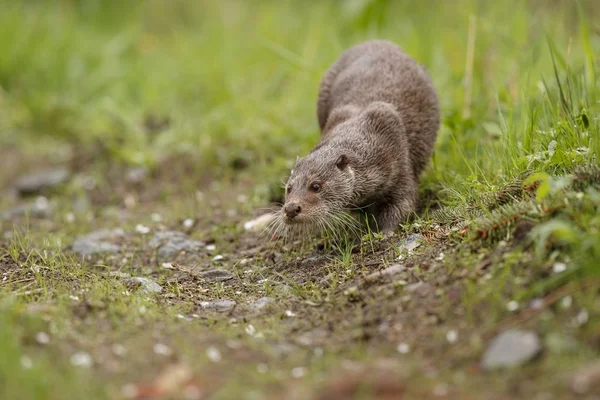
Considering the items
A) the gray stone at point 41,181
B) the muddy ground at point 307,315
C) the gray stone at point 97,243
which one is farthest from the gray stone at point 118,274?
the gray stone at point 41,181

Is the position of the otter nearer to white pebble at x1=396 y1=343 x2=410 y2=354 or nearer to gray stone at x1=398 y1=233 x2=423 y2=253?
gray stone at x1=398 y1=233 x2=423 y2=253

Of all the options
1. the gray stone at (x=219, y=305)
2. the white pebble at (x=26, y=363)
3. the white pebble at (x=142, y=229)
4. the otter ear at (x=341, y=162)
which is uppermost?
the white pebble at (x=26, y=363)

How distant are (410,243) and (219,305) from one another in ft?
4.07

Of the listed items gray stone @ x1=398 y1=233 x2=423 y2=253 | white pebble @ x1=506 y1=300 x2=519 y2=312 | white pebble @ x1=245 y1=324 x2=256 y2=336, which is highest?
white pebble @ x1=506 y1=300 x2=519 y2=312

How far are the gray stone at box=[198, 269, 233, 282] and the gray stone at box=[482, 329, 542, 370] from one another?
227cm

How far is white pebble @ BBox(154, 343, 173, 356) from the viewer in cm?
366

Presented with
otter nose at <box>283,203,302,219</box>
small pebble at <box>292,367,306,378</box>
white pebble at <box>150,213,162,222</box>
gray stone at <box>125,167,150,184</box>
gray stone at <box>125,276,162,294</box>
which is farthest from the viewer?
gray stone at <box>125,167,150,184</box>

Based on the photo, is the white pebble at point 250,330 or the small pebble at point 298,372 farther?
the white pebble at point 250,330

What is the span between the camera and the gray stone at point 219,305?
15.4 ft

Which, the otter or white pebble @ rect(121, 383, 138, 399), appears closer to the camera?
white pebble @ rect(121, 383, 138, 399)

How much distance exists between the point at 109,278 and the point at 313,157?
1590mm

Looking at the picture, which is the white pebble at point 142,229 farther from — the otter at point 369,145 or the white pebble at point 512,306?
the white pebble at point 512,306

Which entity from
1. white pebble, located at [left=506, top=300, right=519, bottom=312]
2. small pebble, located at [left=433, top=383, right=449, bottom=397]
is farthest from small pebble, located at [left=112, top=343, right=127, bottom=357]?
white pebble, located at [left=506, top=300, right=519, bottom=312]

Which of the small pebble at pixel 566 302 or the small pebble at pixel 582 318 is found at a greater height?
the small pebble at pixel 566 302
